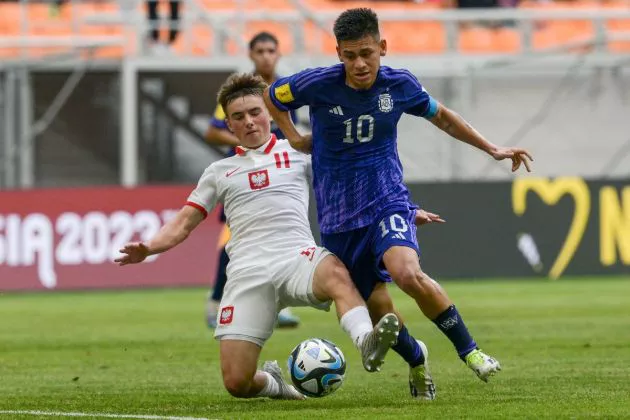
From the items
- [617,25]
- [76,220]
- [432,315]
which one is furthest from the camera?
[617,25]

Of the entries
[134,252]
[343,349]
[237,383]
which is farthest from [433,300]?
[343,349]

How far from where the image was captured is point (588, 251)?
1962 centimetres

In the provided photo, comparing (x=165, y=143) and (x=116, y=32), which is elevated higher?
(x=116, y=32)

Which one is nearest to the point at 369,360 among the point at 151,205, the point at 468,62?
the point at 151,205

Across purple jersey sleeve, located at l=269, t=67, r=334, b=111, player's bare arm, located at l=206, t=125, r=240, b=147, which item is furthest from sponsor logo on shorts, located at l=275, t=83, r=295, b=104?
player's bare arm, located at l=206, t=125, r=240, b=147

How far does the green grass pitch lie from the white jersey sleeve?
42.2 inches

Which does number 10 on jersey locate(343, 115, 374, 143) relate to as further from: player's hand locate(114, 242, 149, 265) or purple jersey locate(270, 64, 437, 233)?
player's hand locate(114, 242, 149, 265)

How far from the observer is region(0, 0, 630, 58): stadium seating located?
76.4 feet

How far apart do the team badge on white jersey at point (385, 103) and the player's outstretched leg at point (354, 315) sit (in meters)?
0.84

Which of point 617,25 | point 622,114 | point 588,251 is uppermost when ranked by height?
point 617,25

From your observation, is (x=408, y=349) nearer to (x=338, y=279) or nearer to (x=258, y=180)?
(x=338, y=279)

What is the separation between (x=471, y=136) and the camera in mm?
7844

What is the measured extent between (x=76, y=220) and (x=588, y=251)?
7.03 m

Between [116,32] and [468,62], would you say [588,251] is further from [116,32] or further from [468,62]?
[116,32]
